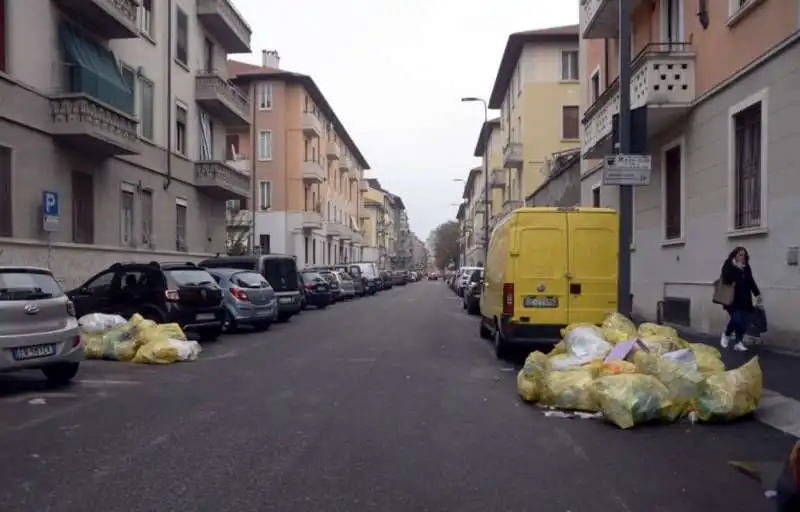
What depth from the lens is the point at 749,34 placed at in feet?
43.1

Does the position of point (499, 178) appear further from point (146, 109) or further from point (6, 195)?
point (6, 195)

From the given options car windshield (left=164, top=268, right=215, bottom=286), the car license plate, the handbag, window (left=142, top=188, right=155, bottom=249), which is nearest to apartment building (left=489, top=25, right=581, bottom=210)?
window (left=142, top=188, right=155, bottom=249)

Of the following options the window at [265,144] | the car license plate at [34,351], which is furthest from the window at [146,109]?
the window at [265,144]

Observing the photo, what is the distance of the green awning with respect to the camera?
62.7 ft

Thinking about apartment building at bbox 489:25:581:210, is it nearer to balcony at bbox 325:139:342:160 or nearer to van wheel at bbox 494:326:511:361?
balcony at bbox 325:139:342:160

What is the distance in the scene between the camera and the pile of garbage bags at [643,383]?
7723mm

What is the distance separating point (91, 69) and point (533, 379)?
15105mm

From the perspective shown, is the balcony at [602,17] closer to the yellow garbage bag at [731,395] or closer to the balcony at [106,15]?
the balcony at [106,15]

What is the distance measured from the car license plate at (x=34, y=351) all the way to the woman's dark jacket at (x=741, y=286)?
9426 millimetres

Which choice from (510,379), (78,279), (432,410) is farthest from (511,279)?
(78,279)

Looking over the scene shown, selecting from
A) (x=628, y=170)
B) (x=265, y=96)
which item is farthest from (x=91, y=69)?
(x=265, y=96)

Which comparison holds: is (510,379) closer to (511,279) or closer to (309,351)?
(511,279)

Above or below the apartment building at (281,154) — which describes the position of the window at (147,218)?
below

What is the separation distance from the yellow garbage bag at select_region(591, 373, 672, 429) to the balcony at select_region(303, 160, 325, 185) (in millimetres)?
43718
